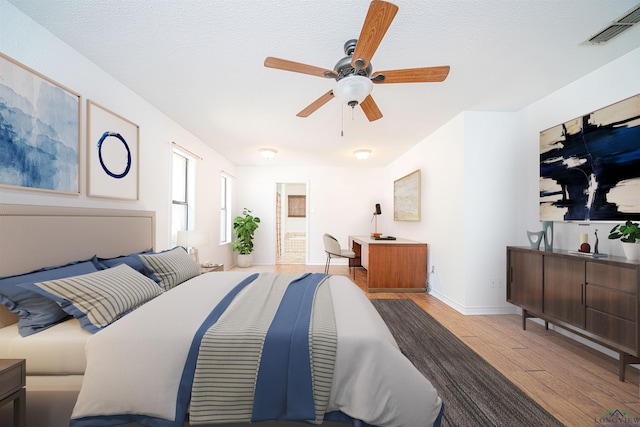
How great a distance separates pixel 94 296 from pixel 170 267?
894 mm

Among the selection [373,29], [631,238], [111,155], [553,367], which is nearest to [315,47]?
[373,29]

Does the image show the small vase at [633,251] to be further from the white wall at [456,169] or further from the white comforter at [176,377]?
the white comforter at [176,377]

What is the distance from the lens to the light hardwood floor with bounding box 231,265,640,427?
167cm

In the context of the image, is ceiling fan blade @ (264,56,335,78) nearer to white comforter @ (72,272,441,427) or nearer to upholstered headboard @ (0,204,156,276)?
white comforter @ (72,272,441,427)

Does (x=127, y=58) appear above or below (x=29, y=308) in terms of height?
above

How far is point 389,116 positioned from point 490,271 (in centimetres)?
240

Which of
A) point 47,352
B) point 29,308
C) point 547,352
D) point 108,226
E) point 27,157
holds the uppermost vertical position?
point 27,157

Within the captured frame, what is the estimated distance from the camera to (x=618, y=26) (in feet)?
6.09

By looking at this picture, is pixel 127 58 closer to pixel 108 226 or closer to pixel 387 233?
pixel 108 226

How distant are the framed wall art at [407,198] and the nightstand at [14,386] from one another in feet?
15.5

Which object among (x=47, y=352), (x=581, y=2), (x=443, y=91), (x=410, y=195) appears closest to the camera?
(x=47, y=352)

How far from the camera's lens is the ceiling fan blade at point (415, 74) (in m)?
1.77

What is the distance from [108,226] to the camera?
229 cm

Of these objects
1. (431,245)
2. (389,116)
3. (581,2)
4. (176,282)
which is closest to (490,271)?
(431,245)
